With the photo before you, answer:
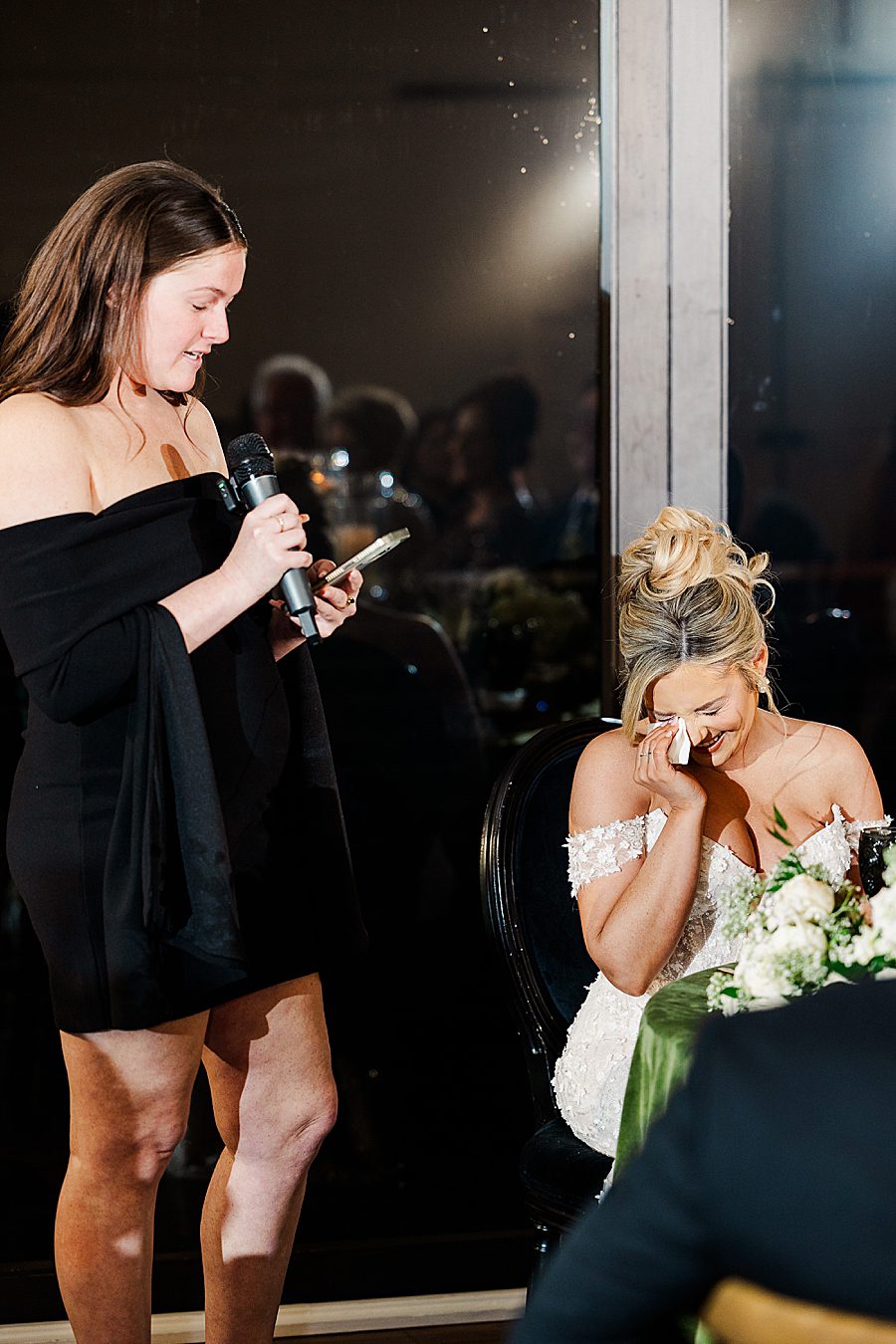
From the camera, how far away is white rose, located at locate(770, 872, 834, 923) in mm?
1365

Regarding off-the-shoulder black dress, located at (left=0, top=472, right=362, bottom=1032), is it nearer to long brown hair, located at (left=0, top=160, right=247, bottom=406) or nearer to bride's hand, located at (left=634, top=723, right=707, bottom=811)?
long brown hair, located at (left=0, top=160, right=247, bottom=406)

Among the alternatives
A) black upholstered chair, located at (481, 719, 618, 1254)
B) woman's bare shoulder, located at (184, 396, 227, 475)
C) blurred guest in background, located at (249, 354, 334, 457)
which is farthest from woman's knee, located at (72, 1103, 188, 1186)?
blurred guest in background, located at (249, 354, 334, 457)

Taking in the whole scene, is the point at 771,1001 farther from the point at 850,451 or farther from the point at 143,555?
the point at 850,451

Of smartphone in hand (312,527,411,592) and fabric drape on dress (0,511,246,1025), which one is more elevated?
smartphone in hand (312,527,411,592)

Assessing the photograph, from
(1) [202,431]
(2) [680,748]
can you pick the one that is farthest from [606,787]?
(1) [202,431]

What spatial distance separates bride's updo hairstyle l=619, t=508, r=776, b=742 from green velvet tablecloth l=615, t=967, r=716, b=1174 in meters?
0.51

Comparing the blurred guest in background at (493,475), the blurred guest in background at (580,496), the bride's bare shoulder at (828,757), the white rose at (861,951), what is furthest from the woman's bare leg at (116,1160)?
the blurred guest in background at (580,496)

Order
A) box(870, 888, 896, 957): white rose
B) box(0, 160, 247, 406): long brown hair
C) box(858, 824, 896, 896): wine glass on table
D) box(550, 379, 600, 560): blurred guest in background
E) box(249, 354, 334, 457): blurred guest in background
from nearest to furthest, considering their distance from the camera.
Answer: box(870, 888, 896, 957): white rose, box(858, 824, 896, 896): wine glass on table, box(0, 160, 247, 406): long brown hair, box(249, 354, 334, 457): blurred guest in background, box(550, 379, 600, 560): blurred guest in background

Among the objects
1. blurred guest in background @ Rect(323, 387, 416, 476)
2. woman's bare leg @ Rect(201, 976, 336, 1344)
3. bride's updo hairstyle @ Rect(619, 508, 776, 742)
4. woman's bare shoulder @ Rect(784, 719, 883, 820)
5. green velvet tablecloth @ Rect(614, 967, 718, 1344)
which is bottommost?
woman's bare leg @ Rect(201, 976, 336, 1344)

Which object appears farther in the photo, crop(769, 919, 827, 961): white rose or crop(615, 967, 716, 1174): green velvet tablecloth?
crop(615, 967, 716, 1174): green velvet tablecloth

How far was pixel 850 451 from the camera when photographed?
2.79 meters

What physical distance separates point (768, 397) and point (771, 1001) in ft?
5.56

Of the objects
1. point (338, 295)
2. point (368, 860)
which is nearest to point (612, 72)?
point (338, 295)

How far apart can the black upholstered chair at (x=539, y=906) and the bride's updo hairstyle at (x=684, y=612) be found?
0.17m
